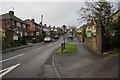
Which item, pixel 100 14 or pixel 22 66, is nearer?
pixel 22 66

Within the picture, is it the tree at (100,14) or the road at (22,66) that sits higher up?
the tree at (100,14)

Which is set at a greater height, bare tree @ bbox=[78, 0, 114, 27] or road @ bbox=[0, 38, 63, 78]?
bare tree @ bbox=[78, 0, 114, 27]

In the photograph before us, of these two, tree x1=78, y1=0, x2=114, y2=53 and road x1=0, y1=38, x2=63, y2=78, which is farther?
tree x1=78, y1=0, x2=114, y2=53

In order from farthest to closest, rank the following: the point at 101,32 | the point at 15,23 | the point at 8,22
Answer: the point at 15,23
the point at 8,22
the point at 101,32

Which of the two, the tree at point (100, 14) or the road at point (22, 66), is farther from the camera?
the tree at point (100, 14)

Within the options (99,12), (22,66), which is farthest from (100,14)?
(22,66)

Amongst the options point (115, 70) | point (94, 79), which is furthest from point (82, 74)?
point (115, 70)

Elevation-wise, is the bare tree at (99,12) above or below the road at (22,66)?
above

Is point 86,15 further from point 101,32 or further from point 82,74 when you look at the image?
point 82,74

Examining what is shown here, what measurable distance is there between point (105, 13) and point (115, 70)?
14.4 metres

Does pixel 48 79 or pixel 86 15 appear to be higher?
pixel 86 15

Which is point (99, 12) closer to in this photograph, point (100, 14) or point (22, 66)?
point (100, 14)

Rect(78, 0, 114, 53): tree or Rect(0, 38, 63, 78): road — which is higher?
Rect(78, 0, 114, 53): tree

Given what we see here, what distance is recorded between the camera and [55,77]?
7422mm
